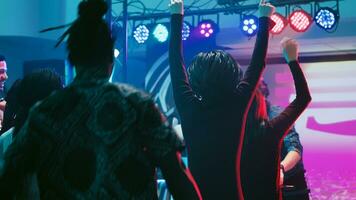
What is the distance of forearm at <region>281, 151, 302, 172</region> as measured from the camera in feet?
9.42

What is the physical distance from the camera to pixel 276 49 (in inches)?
269

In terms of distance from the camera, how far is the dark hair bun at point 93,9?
1.43 metres

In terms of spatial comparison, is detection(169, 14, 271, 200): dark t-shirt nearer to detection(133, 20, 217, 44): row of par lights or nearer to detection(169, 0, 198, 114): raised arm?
detection(169, 0, 198, 114): raised arm

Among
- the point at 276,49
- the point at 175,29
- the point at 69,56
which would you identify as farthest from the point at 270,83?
the point at 69,56

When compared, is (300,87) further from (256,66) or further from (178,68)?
(178,68)

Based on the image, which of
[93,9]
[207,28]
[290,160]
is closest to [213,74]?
[93,9]

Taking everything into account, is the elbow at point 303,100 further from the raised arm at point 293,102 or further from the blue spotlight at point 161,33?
the blue spotlight at point 161,33

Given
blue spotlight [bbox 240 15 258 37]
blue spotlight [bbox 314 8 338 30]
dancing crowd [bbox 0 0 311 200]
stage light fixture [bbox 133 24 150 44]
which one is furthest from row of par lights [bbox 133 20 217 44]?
dancing crowd [bbox 0 0 311 200]

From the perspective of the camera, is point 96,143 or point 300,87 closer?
point 96,143

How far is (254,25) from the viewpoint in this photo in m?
6.32

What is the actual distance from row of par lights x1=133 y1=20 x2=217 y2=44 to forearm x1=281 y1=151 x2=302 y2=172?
3.80 m

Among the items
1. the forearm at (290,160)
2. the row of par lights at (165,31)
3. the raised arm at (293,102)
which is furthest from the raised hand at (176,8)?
the row of par lights at (165,31)

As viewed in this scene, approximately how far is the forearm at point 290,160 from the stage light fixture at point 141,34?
14.0 ft

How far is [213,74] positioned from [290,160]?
1241mm
